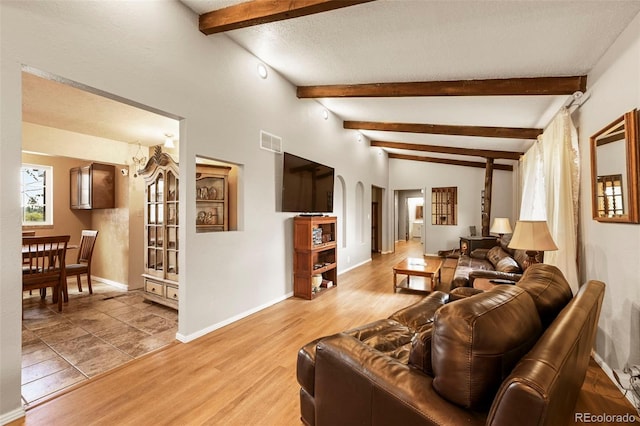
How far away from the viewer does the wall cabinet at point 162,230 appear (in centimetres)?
375

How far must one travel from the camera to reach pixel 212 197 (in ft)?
14.2

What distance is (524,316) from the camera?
117 cm

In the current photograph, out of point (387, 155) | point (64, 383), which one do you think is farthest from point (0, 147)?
point (387, 155)

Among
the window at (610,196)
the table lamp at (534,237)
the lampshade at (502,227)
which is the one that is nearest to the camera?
the window at (610,196)

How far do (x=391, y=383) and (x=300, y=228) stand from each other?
10.8 feet

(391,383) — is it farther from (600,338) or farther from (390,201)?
(390,201)

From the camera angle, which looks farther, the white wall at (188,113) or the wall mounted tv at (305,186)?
the wall mounted tv at (305,186)

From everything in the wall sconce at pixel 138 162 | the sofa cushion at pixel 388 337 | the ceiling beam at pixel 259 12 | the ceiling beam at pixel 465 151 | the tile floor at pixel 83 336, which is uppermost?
the ceiling beam at pixel 259 12

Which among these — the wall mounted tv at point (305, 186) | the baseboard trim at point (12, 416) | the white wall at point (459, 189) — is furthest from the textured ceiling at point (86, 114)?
the white wall at point (459, 189)


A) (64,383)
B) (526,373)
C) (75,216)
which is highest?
(75,216)

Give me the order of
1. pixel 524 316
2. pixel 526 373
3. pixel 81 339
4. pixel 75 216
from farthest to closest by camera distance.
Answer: pixel 75 216 < pixel 81 339 < pixel 524 316 < pixel 526 373

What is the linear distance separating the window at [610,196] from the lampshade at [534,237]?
0.41 metres

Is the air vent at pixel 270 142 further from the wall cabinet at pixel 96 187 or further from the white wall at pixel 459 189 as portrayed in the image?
the white wall at pixel 459 189

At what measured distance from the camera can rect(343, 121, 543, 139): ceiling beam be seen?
489 cm
